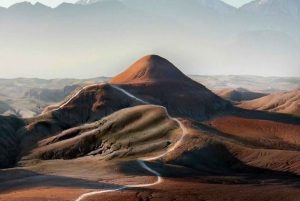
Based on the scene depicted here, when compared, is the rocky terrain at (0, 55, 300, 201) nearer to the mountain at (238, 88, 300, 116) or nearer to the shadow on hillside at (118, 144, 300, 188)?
the shadow on hillside at (118, 144, 300, 188)

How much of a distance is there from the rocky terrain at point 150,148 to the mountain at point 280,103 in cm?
4017

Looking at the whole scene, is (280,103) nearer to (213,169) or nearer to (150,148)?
(150,148)

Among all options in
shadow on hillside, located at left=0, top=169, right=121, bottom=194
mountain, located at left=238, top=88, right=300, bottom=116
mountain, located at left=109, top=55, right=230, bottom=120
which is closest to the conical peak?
mountain, located at left=109, top=55, right=230, bottom=120

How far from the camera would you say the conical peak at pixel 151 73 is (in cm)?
12369

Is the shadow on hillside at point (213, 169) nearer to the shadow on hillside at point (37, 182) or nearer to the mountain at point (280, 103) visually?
the shadow on hillside at point (37, 182)

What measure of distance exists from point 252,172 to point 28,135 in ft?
198

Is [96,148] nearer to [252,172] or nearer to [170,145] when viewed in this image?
[170,145]

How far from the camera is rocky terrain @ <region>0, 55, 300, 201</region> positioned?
43.1 m

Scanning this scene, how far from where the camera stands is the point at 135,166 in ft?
177

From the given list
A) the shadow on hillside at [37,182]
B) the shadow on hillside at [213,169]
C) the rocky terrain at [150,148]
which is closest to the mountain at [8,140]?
the rocky terrain at [150,148]

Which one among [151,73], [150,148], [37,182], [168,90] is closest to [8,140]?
[150,148]

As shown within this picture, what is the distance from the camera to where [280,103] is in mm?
160125

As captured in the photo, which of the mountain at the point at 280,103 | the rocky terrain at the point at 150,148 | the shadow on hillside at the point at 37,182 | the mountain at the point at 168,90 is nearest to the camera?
the rocky terrain at the point at 150,148

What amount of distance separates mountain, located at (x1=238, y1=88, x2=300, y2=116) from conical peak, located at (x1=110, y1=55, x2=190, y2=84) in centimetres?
4632
